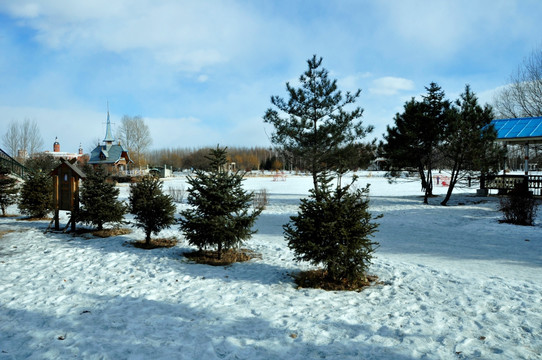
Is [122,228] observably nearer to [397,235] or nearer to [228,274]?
[228,274]

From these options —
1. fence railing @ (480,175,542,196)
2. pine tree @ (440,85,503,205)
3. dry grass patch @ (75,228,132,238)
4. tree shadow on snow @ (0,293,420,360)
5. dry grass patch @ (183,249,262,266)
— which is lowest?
tree shadow on snow @ (0,293,420,360)

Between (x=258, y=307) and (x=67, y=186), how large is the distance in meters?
7.97

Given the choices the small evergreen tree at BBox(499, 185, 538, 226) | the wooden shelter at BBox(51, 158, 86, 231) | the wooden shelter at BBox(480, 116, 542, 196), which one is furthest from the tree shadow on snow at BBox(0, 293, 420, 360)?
the wooden shelter at BBox(480, 116, 542, 196)

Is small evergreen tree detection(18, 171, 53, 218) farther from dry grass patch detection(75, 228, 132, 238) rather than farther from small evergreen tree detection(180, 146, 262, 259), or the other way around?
small evergreen tree detection(180, 146, 262, 259)

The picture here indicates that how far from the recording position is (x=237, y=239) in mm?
7137

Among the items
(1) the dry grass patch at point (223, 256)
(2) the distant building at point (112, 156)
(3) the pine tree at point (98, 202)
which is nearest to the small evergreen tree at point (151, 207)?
(1) the dry grass patch at point (223, 256)

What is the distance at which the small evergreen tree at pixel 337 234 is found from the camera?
217 inches

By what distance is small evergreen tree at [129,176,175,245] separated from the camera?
27.0 feet

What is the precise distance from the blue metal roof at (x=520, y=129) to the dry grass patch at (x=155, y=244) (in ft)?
59.1

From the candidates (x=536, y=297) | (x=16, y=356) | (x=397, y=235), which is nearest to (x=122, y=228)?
(x=16, y=356)

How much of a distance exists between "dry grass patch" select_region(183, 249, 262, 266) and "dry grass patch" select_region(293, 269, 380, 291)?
1.61 meters

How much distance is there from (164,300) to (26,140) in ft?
196

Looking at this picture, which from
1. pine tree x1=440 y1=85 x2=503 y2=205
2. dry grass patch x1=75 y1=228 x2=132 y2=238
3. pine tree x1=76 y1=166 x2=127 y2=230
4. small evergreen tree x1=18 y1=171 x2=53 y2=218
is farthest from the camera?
pine tree x1=440 y1=85 x2=503 y2=205

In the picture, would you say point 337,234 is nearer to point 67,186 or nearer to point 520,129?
point 67,186
